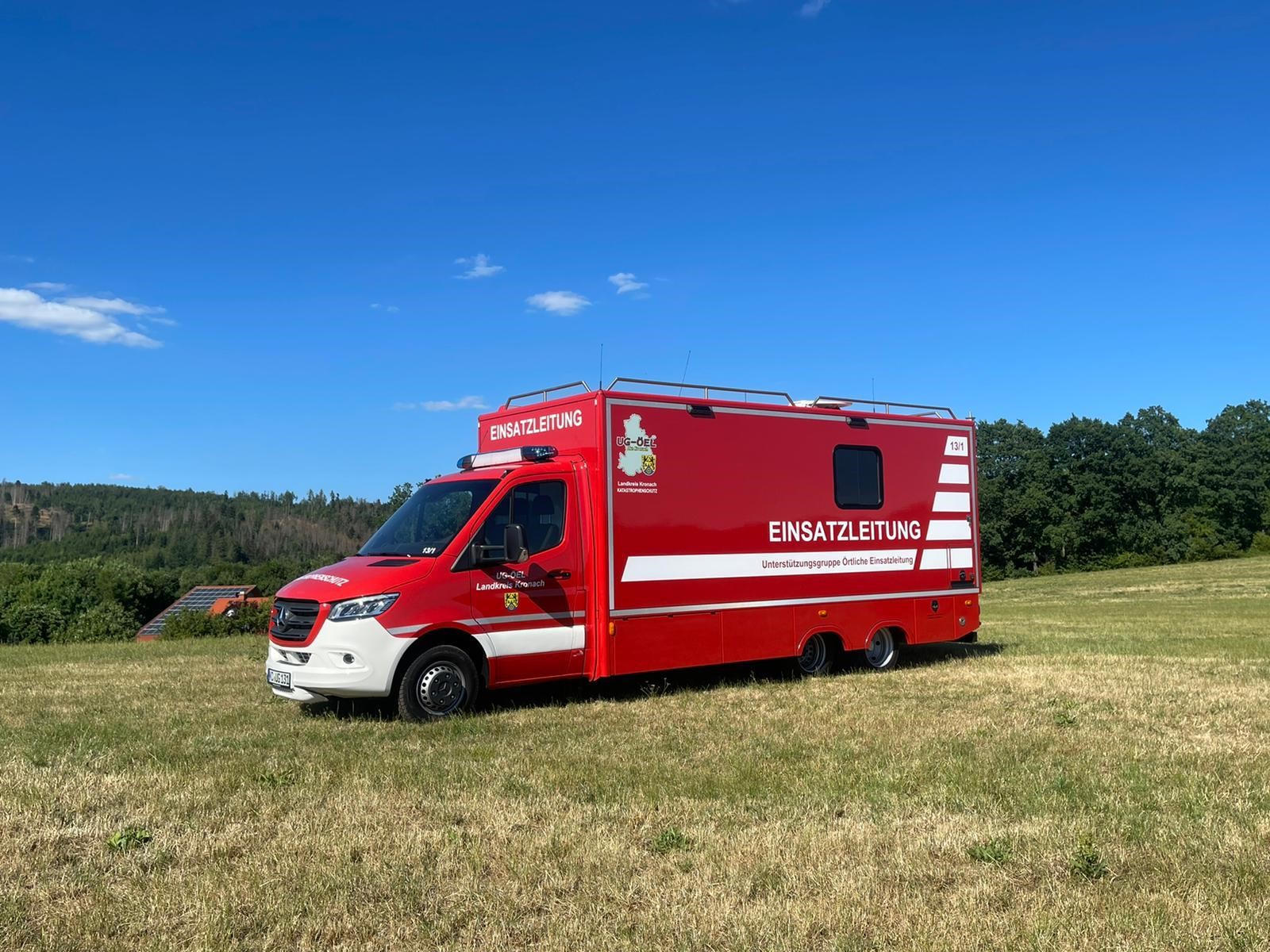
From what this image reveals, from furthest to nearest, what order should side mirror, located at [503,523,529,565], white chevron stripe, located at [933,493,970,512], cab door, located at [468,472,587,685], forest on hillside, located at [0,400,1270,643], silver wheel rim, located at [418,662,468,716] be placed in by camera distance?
forest on hillside, located at [0,400,1270,643]
white chevron stripe, located at [933,493,970,512]
cab door, located at [468,472,587,685]
side mirror, located at [503,523,529,565]
silver wheel rim, located at [418,662,468,716]

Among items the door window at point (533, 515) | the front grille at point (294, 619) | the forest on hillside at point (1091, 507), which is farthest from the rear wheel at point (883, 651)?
the forest on hillside at point (1091, 507)

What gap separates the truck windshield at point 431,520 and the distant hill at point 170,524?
97093mm

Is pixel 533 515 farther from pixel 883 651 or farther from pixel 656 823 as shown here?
pixel 883 651

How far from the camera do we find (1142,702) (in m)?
9.80

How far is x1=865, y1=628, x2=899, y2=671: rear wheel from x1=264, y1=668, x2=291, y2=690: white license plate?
23.1ft

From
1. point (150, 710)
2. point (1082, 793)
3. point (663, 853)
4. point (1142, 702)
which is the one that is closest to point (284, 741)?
point (150, 710)

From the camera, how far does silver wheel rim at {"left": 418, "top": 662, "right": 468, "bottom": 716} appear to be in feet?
31.1

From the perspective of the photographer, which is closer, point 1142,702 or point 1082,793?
point 1082,793

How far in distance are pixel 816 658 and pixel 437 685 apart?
5043 mm

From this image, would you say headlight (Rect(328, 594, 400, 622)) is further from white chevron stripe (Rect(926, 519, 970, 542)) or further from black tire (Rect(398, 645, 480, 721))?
white chevron stripe (Rect(926, 519, 970, 542))

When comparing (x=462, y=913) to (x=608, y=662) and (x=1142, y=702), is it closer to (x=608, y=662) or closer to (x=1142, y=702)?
(x=608, y=662)

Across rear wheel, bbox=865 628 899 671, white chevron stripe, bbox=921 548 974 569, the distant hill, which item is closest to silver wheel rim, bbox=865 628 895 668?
rear wheel, bbox=865 628 899 671

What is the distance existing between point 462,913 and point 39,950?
1.65m

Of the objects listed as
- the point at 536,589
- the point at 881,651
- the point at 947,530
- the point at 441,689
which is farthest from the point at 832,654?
the point at 441,689
